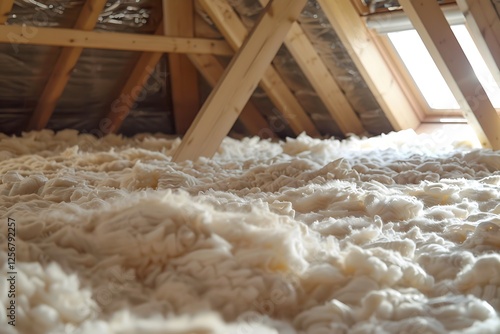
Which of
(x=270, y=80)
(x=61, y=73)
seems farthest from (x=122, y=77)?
(x=270, y=80)

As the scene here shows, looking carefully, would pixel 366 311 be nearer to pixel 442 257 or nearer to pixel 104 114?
pixel 442 257

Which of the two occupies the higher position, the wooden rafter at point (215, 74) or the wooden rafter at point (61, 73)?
the wooden rafter at point (215, 74)

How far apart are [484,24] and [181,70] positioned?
6.79 feet

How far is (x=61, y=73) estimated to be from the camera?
11.1 ft

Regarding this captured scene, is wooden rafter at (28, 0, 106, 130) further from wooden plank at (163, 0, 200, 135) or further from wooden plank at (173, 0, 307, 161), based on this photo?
wooden plank at (173, 0, 307, 161)

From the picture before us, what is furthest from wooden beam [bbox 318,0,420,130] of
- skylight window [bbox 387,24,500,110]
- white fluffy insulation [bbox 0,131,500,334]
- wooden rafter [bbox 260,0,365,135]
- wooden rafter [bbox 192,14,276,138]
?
white fluffy insulation [bbox 0,131,500,334]

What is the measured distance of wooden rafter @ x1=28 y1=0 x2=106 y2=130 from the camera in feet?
10.3

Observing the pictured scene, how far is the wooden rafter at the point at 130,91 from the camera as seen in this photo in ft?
12.1

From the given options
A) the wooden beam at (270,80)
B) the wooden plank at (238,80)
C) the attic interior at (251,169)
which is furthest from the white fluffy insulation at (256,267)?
the wooden beam at (270,80)

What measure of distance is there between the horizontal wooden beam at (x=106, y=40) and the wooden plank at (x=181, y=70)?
0.12 metres

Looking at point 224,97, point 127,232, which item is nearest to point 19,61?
point 224,97

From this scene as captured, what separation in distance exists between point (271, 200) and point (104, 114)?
2.52 metres

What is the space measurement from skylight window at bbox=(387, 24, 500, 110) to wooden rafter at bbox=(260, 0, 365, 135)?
1.39 ft

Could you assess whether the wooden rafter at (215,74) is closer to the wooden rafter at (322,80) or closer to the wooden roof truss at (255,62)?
the wooden roof truss at (255,62)
